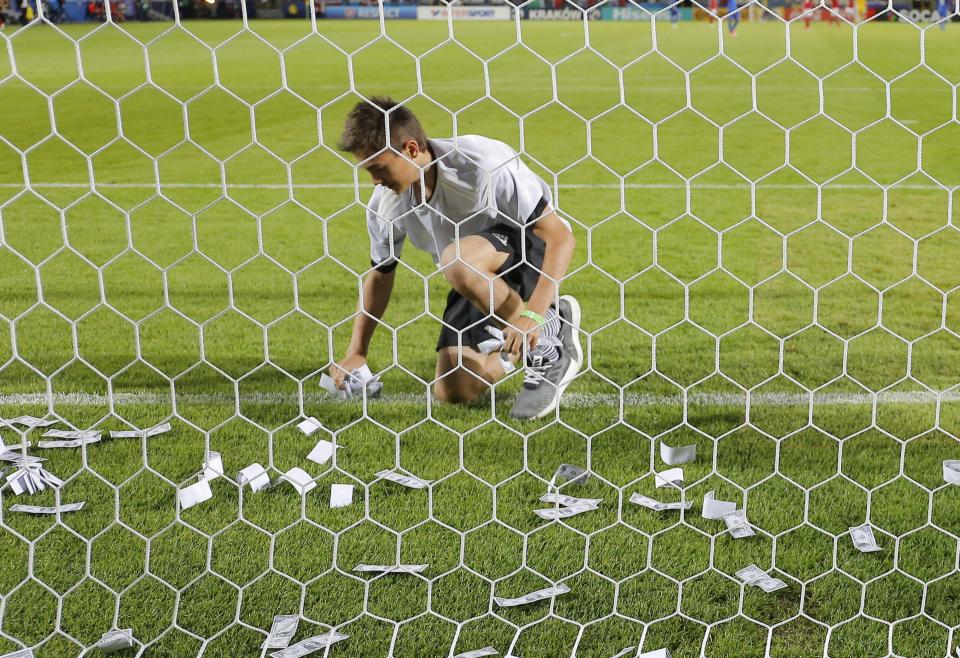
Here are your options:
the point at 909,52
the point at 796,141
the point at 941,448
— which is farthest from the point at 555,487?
the point at 909,52

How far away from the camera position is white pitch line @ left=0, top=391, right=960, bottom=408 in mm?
3115

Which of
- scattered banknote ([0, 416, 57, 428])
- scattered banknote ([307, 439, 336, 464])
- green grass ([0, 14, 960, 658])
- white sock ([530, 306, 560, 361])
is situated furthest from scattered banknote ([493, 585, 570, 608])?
scattered banknote ([0, 416, 57, 428])

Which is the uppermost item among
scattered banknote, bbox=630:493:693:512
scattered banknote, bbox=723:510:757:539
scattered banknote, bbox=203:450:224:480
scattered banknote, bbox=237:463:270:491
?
scattered banknote, bbox=723:510:757:539

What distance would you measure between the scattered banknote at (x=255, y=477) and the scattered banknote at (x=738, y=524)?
41.9 inches

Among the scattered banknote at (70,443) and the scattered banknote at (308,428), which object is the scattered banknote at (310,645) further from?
the scattered banknote at (70,443)

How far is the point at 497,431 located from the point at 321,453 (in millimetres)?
494

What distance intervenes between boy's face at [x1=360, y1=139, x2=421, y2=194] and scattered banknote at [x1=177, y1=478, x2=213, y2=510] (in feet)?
2.72

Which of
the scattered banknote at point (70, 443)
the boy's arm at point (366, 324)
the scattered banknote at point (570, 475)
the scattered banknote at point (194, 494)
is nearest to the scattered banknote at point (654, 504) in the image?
the scattered banknote at point (570, 475)

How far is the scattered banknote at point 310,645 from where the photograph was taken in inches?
73.4

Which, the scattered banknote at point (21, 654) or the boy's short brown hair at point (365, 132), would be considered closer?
the scattered banknote at point (21, 654)

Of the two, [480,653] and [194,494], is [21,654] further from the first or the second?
[480,653]

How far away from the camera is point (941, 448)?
2.72 meters

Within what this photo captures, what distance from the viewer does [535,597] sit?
205 cm

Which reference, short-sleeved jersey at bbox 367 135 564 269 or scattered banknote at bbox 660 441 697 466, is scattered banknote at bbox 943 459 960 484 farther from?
short-sleeved jersey at bbox 367 135 564 269
